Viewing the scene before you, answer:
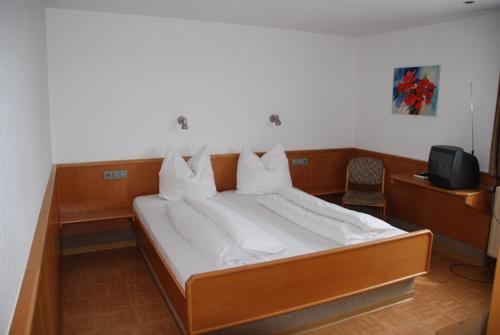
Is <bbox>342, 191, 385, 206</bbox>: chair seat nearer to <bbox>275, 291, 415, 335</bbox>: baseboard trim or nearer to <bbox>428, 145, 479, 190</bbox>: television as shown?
<bbox>428, 145, 479, 190</bbox>: television

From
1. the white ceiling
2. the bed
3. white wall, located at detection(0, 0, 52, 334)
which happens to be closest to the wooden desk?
the bed

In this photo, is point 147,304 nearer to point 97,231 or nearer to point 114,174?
point 97,231

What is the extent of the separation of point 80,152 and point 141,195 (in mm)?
745

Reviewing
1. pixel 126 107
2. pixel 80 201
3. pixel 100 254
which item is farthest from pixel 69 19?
pixel 100 254

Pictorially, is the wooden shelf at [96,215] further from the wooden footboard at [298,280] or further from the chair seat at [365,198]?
the chair seat at [365,198]

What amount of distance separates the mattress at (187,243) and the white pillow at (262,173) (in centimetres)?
13

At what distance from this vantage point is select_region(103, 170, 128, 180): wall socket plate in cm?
402

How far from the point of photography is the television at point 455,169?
360 cm

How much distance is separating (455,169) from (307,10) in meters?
1.97

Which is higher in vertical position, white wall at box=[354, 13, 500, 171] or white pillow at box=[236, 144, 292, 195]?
white wall at box=[354, 13, 500, 171]

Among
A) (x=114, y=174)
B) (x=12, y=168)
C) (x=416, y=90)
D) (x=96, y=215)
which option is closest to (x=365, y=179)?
(x=416, y=90)

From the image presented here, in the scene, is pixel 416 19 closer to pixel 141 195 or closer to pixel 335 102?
pixel 335 102

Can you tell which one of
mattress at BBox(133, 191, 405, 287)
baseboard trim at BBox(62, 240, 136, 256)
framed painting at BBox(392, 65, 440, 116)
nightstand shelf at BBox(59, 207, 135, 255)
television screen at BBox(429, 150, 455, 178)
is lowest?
baseboard trim at BBox(62, 240, 136, 256)

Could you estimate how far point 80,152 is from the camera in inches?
155
